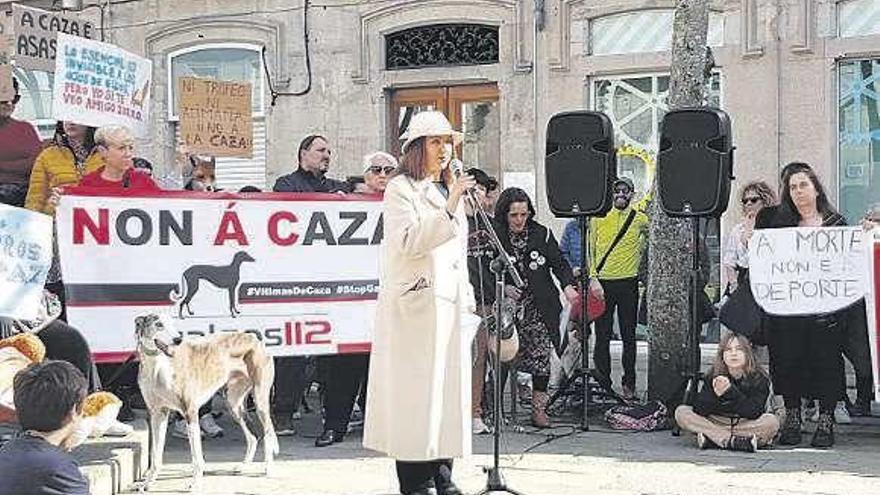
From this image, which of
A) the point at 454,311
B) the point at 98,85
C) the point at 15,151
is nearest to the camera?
the point at 454,311

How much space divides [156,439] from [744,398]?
3623 millimetres

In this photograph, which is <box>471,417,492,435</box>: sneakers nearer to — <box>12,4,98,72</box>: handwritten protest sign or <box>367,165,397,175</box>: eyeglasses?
<box>367,165,397,175</box>: eyeglasses

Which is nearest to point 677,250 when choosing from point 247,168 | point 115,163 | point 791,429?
point 791,429

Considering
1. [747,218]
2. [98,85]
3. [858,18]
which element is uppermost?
[858,18]

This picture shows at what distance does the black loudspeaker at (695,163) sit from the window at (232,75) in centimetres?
657

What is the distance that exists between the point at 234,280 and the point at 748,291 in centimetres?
347

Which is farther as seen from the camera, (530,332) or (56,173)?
(530,332)

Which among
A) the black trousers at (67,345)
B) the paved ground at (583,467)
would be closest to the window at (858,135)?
the paved ground at (583,467)

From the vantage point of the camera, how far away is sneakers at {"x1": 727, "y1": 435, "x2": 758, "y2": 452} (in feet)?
26.1

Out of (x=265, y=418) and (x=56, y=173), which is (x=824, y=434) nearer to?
(x=265, y=418)

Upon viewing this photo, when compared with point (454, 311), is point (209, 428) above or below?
below

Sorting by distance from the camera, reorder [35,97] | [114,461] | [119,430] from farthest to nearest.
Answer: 1. [35,97]
2. [119,430]
3. [114,461]

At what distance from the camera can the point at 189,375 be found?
6.76m

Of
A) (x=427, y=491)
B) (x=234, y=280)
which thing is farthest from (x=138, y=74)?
(x=427, y=491)
